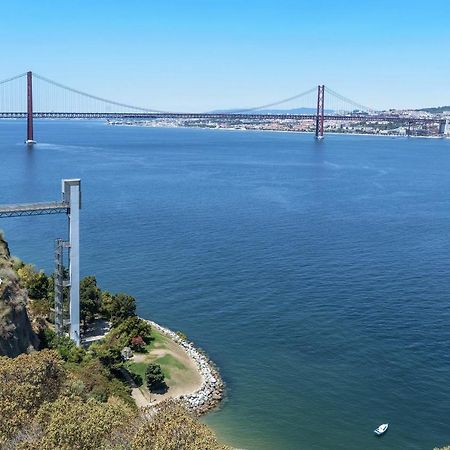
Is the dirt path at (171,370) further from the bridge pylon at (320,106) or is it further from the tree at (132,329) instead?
the bridge pylon at (320,106)

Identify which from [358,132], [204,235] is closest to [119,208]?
[204,235]

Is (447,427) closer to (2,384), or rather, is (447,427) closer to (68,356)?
(68,356)

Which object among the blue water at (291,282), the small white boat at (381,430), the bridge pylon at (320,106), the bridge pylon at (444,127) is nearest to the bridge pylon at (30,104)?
the blue water at (291,282)

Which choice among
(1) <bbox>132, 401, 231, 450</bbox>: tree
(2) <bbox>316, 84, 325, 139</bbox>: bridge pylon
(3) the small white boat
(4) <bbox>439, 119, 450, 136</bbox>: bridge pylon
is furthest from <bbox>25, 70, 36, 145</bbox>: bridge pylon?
(4) <bbox>439, 119, 450, 136</bbox>: bridge pylon

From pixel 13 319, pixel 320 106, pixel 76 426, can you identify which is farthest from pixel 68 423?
pixel 320 106

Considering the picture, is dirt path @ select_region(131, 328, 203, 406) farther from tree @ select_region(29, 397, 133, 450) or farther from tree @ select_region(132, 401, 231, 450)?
tree @ select_region(132, 401, 231, 450)

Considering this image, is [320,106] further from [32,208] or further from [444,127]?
[32,208]
